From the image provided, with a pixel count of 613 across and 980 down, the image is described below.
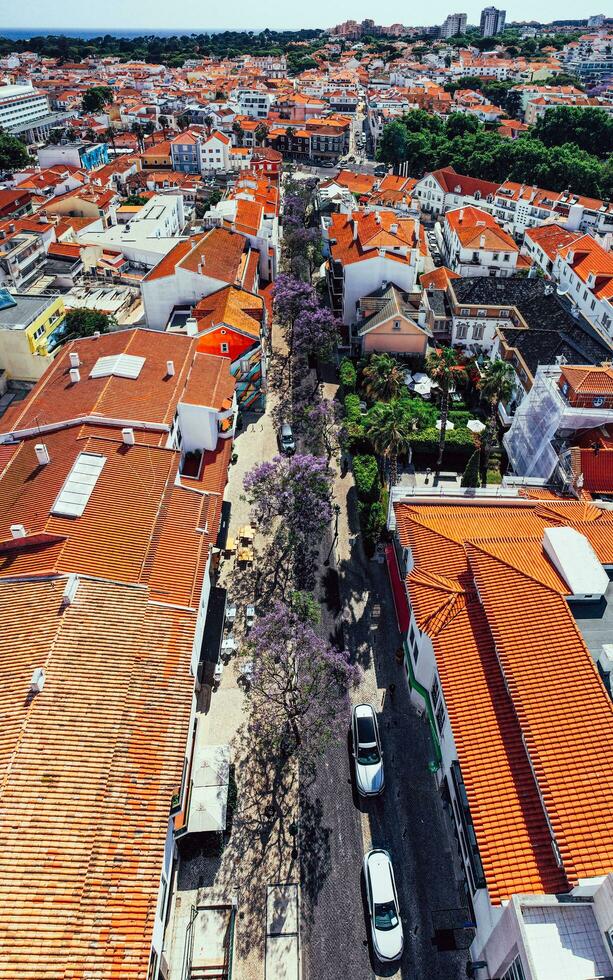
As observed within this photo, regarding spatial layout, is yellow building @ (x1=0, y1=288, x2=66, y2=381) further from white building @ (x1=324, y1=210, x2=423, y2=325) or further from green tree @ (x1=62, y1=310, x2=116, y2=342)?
white building @ (x1=324, y1=210, x2=423, y2=325)

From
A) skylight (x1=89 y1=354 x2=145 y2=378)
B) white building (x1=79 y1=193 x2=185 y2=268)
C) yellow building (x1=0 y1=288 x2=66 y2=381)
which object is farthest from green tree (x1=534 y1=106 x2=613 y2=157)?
skylight (x1=89 y1=354 x2=145 y2=378)

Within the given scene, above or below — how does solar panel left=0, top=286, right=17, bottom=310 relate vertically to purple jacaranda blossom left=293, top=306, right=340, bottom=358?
above

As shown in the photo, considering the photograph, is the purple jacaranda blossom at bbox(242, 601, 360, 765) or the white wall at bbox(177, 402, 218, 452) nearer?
the purple jacaranda blossom at bbox(242, 601, 360, 765)

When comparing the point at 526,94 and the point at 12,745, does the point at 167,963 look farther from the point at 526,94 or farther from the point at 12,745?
the point at 526,94

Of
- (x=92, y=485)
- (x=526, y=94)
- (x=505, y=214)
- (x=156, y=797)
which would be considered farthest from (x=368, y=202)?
(x=526, y=94)

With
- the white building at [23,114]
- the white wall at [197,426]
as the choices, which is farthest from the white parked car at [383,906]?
the white building at [23,114]

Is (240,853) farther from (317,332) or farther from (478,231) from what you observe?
(478,231)
